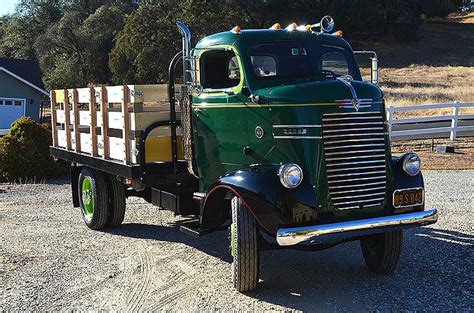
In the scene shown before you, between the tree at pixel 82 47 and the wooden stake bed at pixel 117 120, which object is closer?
the wooden stake bed at pixel 117 120

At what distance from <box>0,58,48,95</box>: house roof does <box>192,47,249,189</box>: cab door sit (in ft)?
92.4

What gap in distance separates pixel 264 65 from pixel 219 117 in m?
0.75

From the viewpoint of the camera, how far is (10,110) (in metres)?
33.1

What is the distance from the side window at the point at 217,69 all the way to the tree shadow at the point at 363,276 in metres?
2.09

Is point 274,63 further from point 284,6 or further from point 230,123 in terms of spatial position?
point 284,6

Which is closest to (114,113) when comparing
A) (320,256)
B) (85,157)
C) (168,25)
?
(85,157)

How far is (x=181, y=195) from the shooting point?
7242 millimetres

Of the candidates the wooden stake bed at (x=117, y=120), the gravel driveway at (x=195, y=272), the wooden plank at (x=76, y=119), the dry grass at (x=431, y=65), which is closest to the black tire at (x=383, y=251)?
the gravel driveway at (x=195, y=272)

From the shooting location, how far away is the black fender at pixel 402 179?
612 centimetres

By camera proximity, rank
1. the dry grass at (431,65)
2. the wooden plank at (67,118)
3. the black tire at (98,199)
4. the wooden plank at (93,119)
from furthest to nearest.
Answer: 1. the dry grass at (431,65)
2. the wooden plank at (67,118)
3. the black tire at (98,199)
4. the wooden plank at (93,119)

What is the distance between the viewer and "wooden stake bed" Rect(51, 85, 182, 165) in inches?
291

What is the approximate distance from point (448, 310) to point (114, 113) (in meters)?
4.65

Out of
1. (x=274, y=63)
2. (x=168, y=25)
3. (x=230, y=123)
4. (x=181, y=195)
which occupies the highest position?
(x=168, y=25)

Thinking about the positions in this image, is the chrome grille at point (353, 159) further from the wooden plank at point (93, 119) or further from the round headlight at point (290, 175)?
the wooden plank at point (93, 119)
